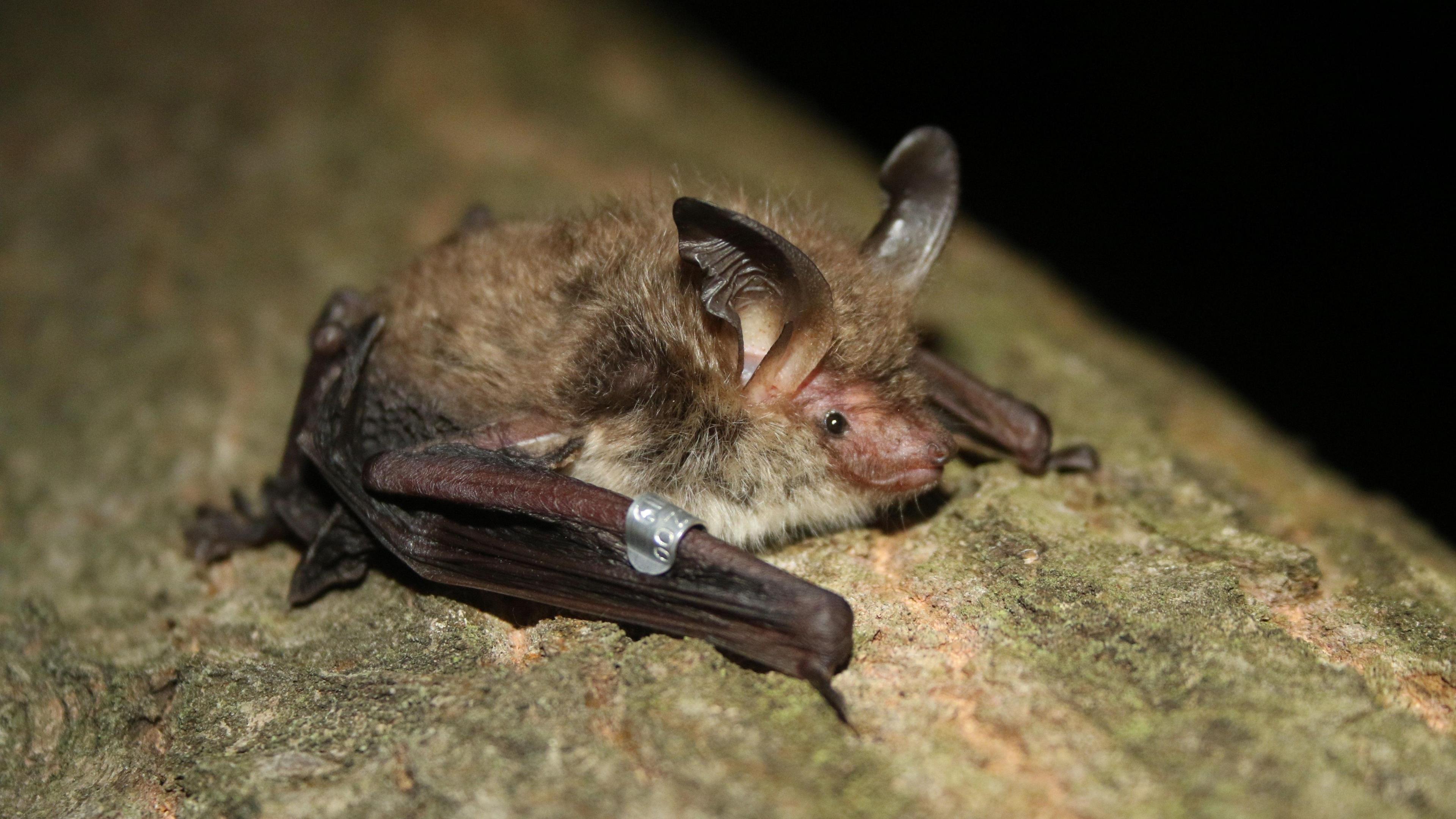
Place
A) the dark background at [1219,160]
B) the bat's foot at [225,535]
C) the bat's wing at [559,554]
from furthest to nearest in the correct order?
1. the dark background at [1219,160]
2. the bat's foot at [225,535]
3. the bat's wing at [559,554]

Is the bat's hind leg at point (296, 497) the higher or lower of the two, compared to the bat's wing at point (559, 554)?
lower

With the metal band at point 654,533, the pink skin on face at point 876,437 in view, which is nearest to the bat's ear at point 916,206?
the pink skin on face at point 876,437

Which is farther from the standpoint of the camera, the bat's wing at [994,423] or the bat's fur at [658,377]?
the bat's wing at [994,423]

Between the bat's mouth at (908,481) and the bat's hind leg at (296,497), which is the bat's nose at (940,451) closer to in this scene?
the bat's mouth at (908,481)

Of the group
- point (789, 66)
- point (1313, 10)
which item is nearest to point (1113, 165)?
point (1313, 10)

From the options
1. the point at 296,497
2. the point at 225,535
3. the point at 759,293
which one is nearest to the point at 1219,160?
the point at 759,293
